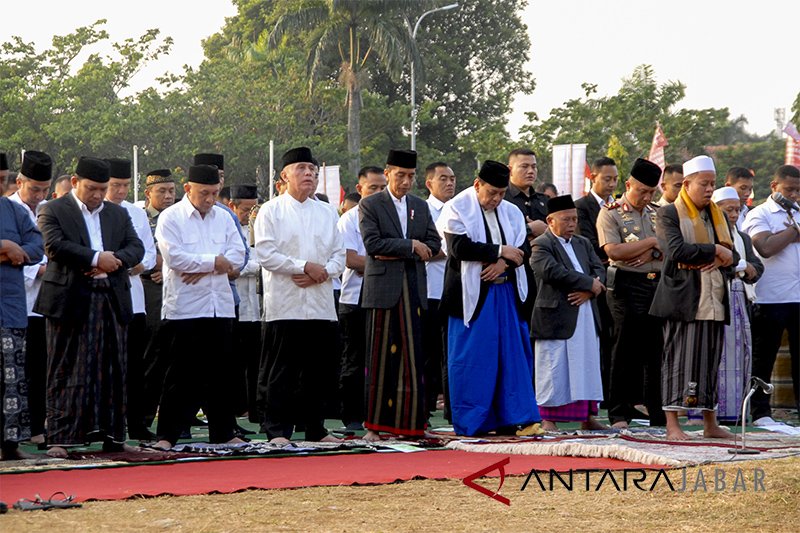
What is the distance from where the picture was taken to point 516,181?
10.7 meters

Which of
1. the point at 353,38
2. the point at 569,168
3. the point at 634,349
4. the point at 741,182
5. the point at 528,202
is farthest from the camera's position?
the point at 353,38

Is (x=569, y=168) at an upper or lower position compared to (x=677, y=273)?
upper

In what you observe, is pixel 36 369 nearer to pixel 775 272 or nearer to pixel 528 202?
pixel 528 202

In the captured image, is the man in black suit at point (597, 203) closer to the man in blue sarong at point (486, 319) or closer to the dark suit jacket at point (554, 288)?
the dark suit jacket at point (554, 288)

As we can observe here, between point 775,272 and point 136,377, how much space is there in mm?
5275

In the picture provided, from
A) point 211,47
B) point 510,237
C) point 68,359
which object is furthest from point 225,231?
point 211,47

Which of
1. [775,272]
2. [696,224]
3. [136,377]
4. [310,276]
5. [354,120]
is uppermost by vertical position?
[354,120]

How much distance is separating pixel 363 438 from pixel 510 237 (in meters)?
1.82

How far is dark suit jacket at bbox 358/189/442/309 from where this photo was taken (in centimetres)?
926

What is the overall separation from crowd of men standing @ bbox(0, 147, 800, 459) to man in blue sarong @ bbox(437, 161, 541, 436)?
14 millimetres

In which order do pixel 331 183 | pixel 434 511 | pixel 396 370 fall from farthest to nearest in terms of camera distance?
1. pixel 331 183
2. pixel 396 370
3. pixel 434 511

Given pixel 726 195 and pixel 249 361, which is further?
pixel 249 361

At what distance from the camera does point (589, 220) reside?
11289mm

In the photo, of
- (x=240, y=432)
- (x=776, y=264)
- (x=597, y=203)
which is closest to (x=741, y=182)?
(x=776, y=264)
